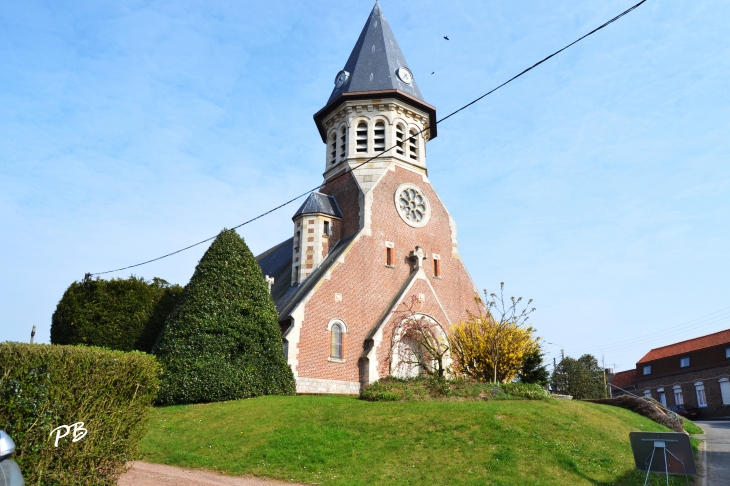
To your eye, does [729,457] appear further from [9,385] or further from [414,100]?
[414,100]

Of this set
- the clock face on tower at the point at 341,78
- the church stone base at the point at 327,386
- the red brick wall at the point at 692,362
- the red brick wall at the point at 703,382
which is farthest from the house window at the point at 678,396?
the clock face on tower at the point at 341,78

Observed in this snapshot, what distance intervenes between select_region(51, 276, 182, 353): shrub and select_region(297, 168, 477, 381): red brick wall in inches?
246

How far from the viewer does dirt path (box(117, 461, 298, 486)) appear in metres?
10.4

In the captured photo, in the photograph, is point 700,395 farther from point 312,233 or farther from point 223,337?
point 223,337

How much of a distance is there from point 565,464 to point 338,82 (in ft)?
83.1

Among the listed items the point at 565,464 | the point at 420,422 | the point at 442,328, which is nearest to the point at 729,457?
the point at 565,464

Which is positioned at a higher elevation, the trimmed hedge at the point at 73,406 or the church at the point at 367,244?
the church at the point at 367,244

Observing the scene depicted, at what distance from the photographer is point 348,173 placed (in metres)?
29.4

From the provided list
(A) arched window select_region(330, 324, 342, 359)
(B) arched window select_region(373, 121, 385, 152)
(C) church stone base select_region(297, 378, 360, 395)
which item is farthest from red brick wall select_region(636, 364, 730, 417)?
(A) arched window select_region(330, 324, 342, 359)

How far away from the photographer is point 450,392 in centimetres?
1827

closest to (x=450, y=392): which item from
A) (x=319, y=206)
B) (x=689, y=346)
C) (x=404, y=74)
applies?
(x=319, y=206)

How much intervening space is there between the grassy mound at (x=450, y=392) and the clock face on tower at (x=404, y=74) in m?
18.0

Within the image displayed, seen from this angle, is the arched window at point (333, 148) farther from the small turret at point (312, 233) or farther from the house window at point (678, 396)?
the house window at point (678, 396)

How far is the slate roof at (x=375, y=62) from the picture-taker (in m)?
30.9
